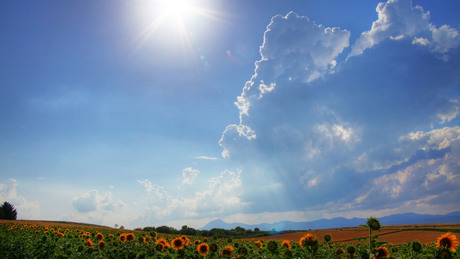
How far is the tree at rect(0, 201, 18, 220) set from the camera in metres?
92.8

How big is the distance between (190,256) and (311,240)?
2720 mm

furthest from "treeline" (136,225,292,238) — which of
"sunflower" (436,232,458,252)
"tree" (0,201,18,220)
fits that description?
"tree" (0,201,18,220)

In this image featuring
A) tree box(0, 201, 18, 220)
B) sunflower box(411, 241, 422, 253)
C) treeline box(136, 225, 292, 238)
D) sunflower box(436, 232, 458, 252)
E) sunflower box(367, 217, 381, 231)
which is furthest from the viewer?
tree box(0, 201, 18, 220)

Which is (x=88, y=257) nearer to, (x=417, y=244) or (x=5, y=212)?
(x=417, y=244)

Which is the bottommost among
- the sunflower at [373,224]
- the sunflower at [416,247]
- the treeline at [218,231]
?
the treeline at [218,231]

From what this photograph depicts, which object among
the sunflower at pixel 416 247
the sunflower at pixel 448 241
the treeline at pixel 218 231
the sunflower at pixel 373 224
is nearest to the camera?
the sunflower at pixel 373 224

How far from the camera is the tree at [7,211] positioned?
304 feet

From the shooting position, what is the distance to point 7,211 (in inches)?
3723

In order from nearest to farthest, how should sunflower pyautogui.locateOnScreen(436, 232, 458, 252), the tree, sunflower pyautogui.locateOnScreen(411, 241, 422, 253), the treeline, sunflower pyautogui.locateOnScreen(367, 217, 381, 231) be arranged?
sunflower pyautogui.locateOnScreen(367, 217, 381, 231) < sunflower pyautogui.locateOnScreen(411, 241, 422, 253) < sunflower pyautogui.locateOnScreen(436, 232, 458, 252) < the treeline < the tree

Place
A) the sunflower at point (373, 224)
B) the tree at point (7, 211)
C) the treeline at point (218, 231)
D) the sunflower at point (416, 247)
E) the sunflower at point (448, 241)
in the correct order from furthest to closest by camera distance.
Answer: the tree at point (7, 211)
the treeline at point (218, 231)
the sunflower at point (448, 241)
the sunflower at point (416, 247)
the sunflower at point (373, 224)

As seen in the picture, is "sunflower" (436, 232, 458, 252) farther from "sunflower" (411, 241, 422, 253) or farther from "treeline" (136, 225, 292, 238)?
"treeline" (136, 225, 292, 238)

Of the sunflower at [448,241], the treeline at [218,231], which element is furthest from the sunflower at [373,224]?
the treeline at [218,231]

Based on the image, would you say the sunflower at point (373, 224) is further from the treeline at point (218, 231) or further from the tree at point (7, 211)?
the tree at point (7, 211)

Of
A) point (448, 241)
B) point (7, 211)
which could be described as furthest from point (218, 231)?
point (7, 211)
